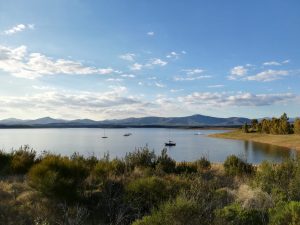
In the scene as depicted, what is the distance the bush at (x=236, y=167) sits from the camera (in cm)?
1665

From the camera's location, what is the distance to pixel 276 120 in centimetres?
11262

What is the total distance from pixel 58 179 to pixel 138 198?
241cm

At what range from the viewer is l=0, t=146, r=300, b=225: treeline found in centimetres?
846

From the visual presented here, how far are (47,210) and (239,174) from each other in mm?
8881

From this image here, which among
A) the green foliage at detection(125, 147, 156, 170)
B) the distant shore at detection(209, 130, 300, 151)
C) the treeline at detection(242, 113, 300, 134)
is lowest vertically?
the distant shore at detection(209, 130, 300, 151)

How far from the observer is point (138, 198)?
11031 millimetres

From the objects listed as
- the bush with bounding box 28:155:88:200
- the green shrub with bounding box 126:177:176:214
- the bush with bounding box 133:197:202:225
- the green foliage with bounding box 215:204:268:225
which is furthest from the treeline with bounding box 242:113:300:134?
the bush with bounding box 133:197:202:225

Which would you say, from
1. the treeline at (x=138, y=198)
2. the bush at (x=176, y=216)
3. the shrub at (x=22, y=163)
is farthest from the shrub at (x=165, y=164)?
the bush at (x=176, y=216)

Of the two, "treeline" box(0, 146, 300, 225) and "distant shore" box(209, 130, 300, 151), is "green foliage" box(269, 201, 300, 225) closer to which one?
"treeline" box(0, 146, 300, 225)

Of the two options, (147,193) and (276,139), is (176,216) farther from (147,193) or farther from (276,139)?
(276,139)

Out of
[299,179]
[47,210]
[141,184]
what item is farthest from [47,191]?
[299,179]

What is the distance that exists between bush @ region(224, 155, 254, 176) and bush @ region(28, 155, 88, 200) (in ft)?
23.0

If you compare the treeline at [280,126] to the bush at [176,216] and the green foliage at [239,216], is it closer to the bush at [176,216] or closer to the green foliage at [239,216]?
the green foliage at [239,216]

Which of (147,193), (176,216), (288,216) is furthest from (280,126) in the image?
(176,216)
